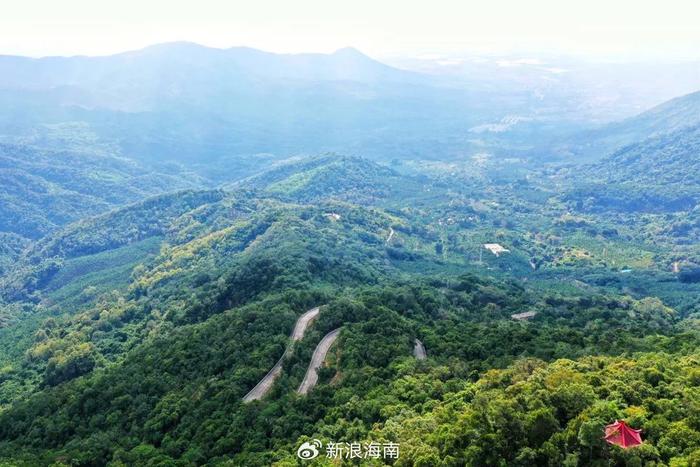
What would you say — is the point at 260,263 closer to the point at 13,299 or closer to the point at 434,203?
the point at 13,299

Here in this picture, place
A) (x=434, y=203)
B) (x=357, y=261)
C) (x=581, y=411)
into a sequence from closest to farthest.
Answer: (x=581, y=411) < (x=357, y=261) < (x=434, y=203)

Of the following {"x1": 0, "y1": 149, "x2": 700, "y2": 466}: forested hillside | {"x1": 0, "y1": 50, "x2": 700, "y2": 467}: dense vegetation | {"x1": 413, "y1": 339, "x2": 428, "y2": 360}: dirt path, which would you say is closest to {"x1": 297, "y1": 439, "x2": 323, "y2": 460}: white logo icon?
{"x1": 0, "y1": 50, "x2": 700, "y2": 467}: dense vegetation

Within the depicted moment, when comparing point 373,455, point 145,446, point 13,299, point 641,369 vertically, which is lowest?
point 13,299

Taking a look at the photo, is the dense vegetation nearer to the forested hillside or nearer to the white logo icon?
the forested hillside

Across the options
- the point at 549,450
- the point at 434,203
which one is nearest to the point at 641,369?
the point at 549,450

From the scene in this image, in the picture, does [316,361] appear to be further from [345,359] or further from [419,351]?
[419,351]

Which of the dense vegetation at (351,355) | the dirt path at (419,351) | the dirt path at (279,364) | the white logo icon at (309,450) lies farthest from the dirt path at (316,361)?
the white logo icon at (309,450)

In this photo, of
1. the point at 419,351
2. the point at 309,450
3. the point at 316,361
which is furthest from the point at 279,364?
the point at 309,450
